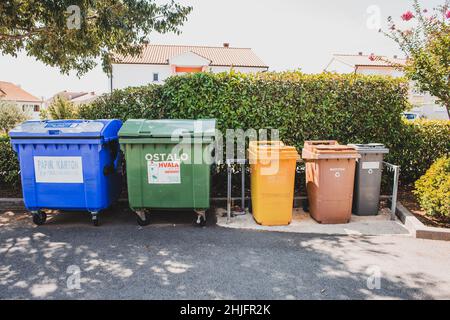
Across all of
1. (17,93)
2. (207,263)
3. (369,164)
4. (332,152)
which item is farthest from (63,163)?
(17,93)

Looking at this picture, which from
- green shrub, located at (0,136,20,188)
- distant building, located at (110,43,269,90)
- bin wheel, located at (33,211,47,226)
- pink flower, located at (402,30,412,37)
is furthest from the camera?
distant building, located at (110,43,269,90)

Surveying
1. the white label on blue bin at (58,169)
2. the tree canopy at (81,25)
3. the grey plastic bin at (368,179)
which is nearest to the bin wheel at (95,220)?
the white label on blue bin at (58,169)

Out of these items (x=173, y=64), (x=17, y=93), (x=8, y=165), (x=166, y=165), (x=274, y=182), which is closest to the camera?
(x=166, y=165)

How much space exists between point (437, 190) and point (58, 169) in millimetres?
5669

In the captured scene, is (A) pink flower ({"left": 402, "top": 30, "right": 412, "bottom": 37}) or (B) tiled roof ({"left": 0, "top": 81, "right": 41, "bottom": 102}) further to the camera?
(B) tiled roof ({"left": 0, "top": 81, "right": 41, "bottom": 102})

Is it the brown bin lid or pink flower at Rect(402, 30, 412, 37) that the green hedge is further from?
the brown bin lid

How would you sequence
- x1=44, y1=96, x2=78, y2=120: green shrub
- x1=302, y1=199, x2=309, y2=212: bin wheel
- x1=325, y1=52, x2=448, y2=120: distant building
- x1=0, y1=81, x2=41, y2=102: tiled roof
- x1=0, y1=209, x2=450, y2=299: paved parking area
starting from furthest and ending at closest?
x1=0, y1=81, x2=41, y2=102: tiled roof
x1=325, y1=52, x2=448, y2=120: distant building
x1=44, y1=96, x2=78, y2=120: green shrub
x1=302, y1=199, x2=309, y2=212: bin wheel
x1=0, y1=209, x2=450, y2=299: paved parking area

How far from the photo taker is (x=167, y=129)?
475 cm

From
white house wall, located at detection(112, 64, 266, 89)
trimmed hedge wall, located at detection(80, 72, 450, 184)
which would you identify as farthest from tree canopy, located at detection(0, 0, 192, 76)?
white house wall, located at detection(112, 64, 266, 89)

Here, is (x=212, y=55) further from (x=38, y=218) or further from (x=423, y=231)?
(x=423, y=231)

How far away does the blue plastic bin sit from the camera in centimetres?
464

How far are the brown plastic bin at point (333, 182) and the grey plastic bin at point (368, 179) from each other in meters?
0.33

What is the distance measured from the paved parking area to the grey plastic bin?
90 centimetres
